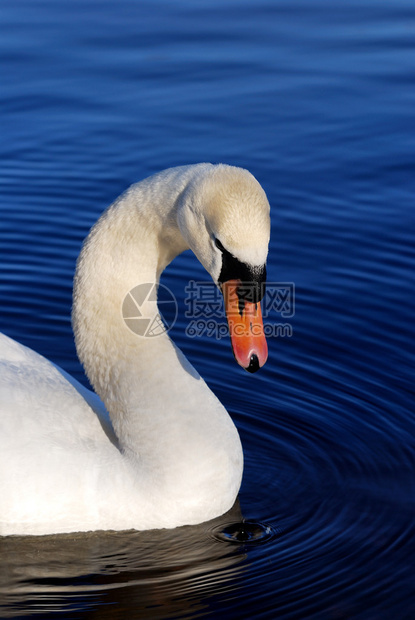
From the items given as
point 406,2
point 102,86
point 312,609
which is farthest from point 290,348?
point 406,2

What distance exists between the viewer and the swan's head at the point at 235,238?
5609mm

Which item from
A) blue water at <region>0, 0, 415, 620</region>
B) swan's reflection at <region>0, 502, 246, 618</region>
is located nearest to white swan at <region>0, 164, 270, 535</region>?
swan's reflection at <region>0, 502, 246, 618</region>

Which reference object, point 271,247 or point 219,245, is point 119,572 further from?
point 271,247

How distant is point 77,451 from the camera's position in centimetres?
644

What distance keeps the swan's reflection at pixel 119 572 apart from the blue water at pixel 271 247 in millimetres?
13

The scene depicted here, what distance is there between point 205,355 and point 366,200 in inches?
133

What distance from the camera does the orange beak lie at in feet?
19.7

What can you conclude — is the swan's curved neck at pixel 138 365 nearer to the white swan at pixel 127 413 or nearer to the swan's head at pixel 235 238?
the white swan at pixel 127 413

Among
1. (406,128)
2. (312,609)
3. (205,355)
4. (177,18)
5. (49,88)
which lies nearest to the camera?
(312,609)

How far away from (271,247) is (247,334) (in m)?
4.45

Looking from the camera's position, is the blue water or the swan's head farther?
the blue water

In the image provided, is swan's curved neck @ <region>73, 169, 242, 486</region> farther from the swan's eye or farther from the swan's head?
the swan's eye

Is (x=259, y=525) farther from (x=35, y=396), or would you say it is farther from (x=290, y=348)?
(x=290, y=348)

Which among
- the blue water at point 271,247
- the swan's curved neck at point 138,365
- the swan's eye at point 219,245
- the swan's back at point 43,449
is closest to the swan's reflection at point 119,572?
the blue water at point 271,247
